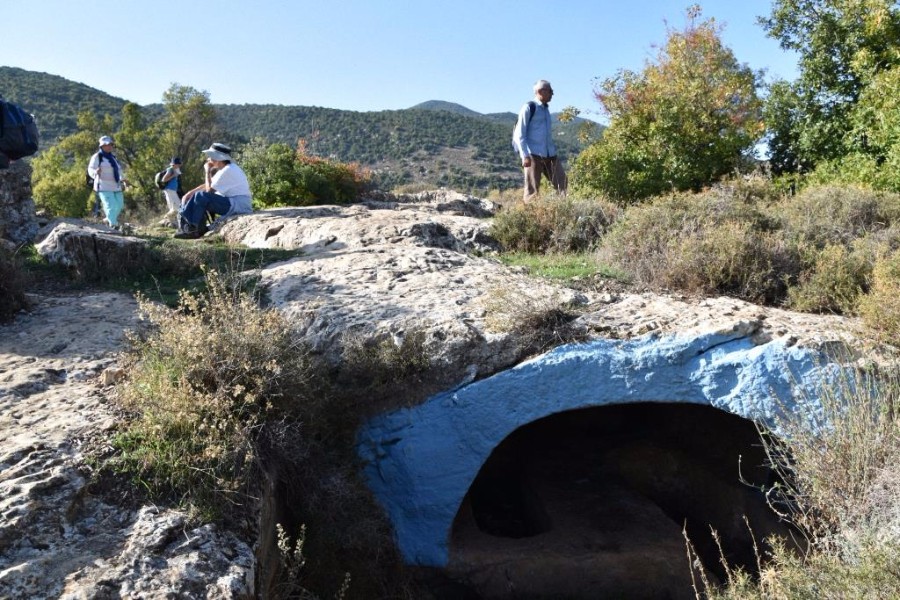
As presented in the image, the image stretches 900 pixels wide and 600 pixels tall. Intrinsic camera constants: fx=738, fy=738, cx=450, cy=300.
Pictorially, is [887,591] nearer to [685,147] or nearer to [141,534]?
[141,534]

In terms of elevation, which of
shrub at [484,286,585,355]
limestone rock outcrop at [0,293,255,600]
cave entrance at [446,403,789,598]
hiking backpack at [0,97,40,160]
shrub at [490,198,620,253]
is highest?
hiking backpack at [0,97,40,160]

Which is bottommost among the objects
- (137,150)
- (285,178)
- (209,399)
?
(209,399)

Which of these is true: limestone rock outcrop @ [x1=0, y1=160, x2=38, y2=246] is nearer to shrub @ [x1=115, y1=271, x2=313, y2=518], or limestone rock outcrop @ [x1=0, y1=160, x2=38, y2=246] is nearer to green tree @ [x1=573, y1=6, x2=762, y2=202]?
shrub @ [x1=115, y1=271, x2=313, y2=518]

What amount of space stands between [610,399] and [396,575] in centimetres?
208

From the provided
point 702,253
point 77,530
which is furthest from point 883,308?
point 77,530

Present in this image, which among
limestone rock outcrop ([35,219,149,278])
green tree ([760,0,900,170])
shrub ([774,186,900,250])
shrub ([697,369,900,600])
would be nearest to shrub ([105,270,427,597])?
limestone rock outcrop ([35,219,149,278])

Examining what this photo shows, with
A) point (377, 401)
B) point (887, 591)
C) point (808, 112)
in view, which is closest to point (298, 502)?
point (377, 401)

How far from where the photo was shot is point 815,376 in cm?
501

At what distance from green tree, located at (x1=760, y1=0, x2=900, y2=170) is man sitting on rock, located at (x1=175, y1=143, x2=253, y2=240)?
9499 millimetres

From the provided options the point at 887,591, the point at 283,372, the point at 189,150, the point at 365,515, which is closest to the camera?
the point at 887,591

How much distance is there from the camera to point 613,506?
22.1ft

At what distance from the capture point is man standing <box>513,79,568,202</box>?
9.34 metres

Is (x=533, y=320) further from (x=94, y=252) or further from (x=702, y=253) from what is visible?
(x=94, y=252)

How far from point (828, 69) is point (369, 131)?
2868 cm
